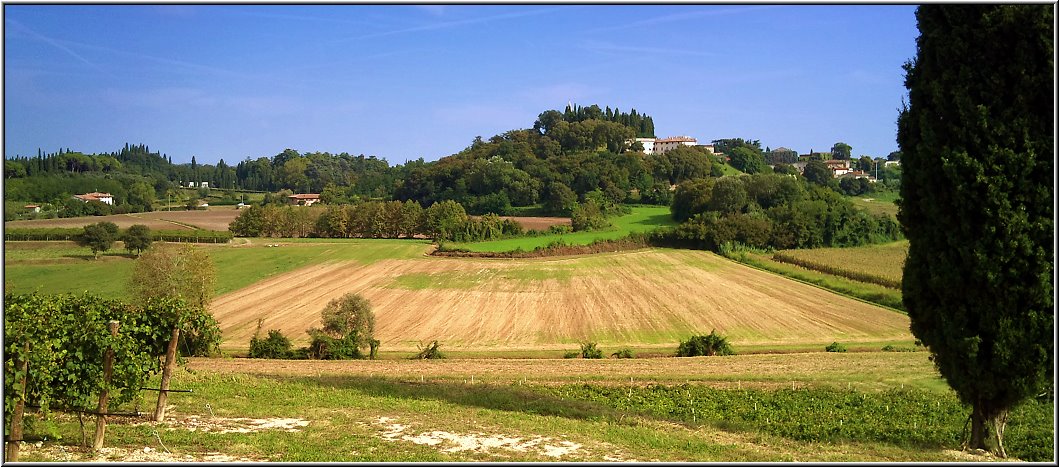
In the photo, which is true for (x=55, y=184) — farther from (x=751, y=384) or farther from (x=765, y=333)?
(x=751, y=384)

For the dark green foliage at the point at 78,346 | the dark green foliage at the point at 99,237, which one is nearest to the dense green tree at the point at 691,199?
the dark green foliage at the point at 99,237

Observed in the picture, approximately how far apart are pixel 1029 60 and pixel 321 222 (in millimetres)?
98873

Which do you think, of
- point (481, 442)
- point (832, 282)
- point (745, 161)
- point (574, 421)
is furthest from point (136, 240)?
point (745, 161)

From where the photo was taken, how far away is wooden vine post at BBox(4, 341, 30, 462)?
452 inches

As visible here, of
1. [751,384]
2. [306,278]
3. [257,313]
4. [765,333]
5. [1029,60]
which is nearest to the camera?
[1029,60]

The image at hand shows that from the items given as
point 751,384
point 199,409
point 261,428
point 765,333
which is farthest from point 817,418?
point 765,333

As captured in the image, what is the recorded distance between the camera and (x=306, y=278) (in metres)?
69.6

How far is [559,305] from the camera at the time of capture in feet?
188

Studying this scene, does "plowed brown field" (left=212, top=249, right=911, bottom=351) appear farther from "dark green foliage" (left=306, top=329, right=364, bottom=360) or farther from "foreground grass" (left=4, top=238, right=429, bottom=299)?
"dark green foliage" (left=306, top=329, right=364, bottom=360)

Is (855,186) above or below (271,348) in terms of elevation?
above

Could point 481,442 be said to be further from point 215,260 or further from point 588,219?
point 588,219

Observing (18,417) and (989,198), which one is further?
(989,198)

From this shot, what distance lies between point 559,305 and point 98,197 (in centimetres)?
9908

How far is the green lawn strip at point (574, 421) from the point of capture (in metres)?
13.4
